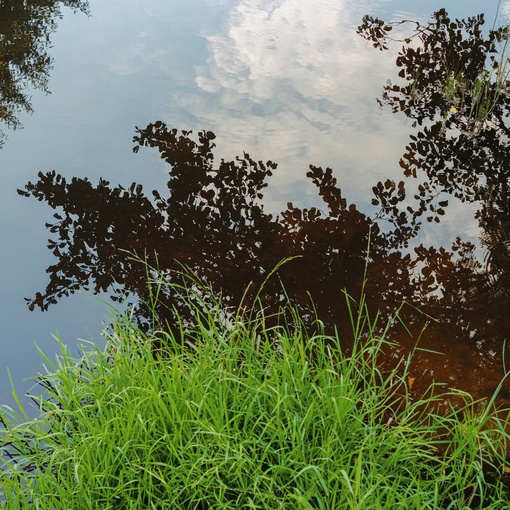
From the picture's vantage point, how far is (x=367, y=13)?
6.50 metres

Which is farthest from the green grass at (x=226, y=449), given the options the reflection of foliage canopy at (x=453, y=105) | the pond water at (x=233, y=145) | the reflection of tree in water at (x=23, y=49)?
the reflection of tree in water at (x=23, y=49)

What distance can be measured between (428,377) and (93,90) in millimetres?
3599

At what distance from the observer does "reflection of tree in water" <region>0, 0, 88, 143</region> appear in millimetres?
5474

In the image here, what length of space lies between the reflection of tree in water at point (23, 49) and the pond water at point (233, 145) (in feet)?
0.29

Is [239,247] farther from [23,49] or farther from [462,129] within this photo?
[23,49]

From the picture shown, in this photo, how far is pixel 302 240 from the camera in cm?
375

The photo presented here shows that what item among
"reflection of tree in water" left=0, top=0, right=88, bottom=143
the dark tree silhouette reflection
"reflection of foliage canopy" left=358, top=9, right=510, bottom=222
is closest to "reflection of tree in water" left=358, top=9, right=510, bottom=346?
"reflection of foliage canopy" left=358, top=9, right=510, bottom=222

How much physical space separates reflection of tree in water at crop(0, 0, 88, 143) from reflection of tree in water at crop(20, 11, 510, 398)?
134 centimetres

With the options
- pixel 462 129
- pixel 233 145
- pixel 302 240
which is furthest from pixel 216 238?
pixel 462 129

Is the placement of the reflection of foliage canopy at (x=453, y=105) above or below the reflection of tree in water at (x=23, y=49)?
below

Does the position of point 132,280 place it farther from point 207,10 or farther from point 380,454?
point 207,10

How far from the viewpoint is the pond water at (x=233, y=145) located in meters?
3.40

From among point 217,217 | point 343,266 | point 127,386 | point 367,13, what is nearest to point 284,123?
point 217,217

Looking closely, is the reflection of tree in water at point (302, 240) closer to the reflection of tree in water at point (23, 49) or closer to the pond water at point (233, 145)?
the pond water at point (233, 145)
